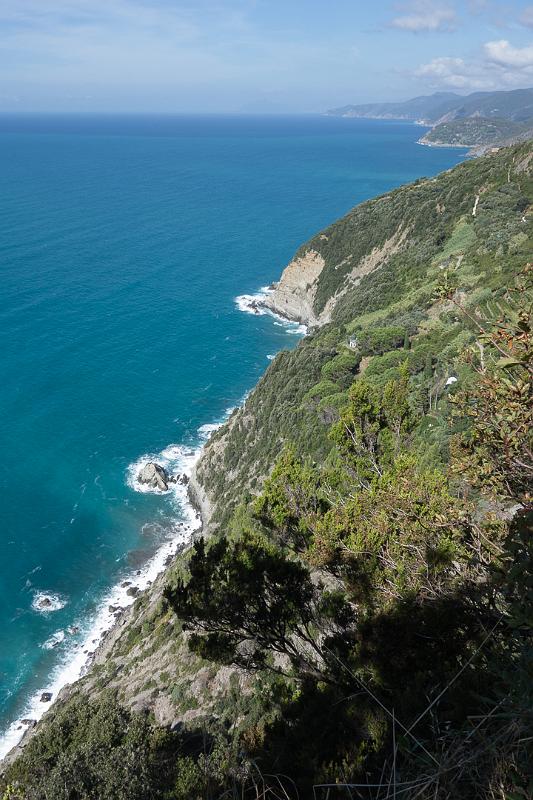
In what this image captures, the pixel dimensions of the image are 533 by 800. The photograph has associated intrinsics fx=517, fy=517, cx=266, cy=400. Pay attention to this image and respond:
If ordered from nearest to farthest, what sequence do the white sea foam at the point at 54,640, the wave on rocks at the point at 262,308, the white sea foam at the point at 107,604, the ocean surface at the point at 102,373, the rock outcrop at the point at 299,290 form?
1. the white sea foam at the point at 107,604
2. the white sea foam at the point at 54,640
3. the ocean surface at the point at 102,373
4. the wave on rocks at the point at 262,308
5. the rock outcrop at the point at 299,290

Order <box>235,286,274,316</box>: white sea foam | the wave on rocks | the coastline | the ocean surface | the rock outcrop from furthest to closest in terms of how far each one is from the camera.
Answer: <box>235,286,274,316</box>: white sea foam, the rock outcrop, the wave on rocks, the ocean surface, the coastline

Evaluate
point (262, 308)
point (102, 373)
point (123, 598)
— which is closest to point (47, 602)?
point (123, 598)

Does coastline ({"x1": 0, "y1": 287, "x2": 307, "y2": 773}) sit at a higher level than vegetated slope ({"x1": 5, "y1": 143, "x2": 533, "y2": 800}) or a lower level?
lower

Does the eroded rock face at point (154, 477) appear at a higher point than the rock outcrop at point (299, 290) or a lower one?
lower

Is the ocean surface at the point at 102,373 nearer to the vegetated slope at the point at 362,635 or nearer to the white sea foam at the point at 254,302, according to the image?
the white sea foam at the point at 254,302

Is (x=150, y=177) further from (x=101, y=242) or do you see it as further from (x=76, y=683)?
(x=76, y=683)

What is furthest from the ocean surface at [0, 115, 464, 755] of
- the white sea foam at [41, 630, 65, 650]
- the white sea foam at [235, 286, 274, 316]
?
the white sea foam at [235, 286, 274, 316]

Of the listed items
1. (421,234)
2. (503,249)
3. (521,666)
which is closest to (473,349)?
(521,666)

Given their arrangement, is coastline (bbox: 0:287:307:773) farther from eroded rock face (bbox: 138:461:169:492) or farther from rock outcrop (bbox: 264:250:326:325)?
rock outcrop (bbox: 264:250:326:325)

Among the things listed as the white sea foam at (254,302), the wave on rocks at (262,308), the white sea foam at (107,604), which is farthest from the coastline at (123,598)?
the white sea foam at (254,302)
